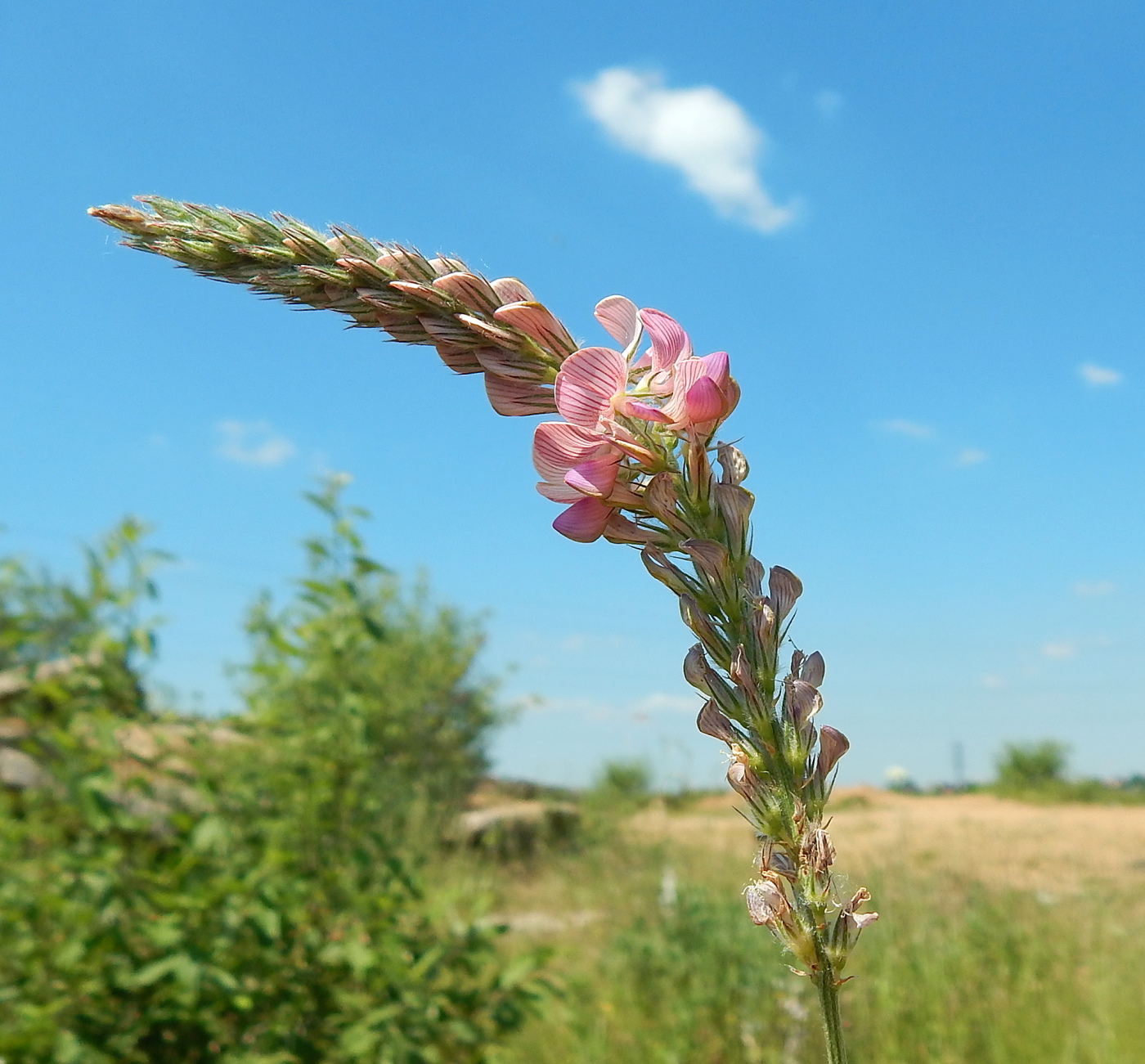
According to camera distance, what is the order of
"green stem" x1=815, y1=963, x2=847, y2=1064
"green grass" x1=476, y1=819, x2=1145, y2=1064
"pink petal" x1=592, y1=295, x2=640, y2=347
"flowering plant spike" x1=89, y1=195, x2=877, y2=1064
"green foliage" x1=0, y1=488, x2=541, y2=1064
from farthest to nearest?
1. "green grass" x1=476, y1=819, x2=1145, y2=1064
2. "green foliage" x1=0, y1=488, x2=541, y2=1064
3. "pink petal" x1=592, y1=295, x2=640, y2=347
4. "flowering plant spike" x1=89, y1=195, x2=877, y2=1064
5. "green stem" x1=815, y1=963, x2=847, y2=1064

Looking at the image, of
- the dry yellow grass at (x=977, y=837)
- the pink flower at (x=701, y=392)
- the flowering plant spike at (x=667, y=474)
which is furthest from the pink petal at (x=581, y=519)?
the dry yellow grass at (x=977, y=837)

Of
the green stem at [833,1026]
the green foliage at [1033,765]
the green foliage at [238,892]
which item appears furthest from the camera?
the green foliage at [1033,765]

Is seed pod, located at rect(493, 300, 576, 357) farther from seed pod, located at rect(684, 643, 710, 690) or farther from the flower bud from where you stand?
the flower bud

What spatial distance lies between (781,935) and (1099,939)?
685 centimetres

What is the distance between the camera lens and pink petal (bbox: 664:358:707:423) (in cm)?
88

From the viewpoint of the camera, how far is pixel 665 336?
3.05 feet

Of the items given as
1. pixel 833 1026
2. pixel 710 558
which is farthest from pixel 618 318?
pixel 833 1026

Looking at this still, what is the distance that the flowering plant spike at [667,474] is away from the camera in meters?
0.83

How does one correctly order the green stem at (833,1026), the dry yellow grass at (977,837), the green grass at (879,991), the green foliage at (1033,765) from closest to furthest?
1. the green stem at (833,1026)
2. the green grass at (879,991)
3. the dry yellow grass at (977,837)
4. the green foliage at (1033,765)

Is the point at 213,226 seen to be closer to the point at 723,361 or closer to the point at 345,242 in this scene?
the point at 345,242

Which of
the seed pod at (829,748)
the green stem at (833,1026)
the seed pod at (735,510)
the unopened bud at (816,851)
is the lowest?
the green stem at (833,1026)

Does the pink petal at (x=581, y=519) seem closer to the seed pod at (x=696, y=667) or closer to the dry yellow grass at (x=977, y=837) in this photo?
the seed pod at (x=696, y=667)

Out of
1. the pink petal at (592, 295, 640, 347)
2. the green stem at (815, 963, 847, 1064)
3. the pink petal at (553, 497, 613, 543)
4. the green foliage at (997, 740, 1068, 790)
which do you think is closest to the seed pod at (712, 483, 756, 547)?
the pink petal at (553, 497, 613, 543)

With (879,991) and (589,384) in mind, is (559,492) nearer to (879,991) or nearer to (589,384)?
(589,384)
